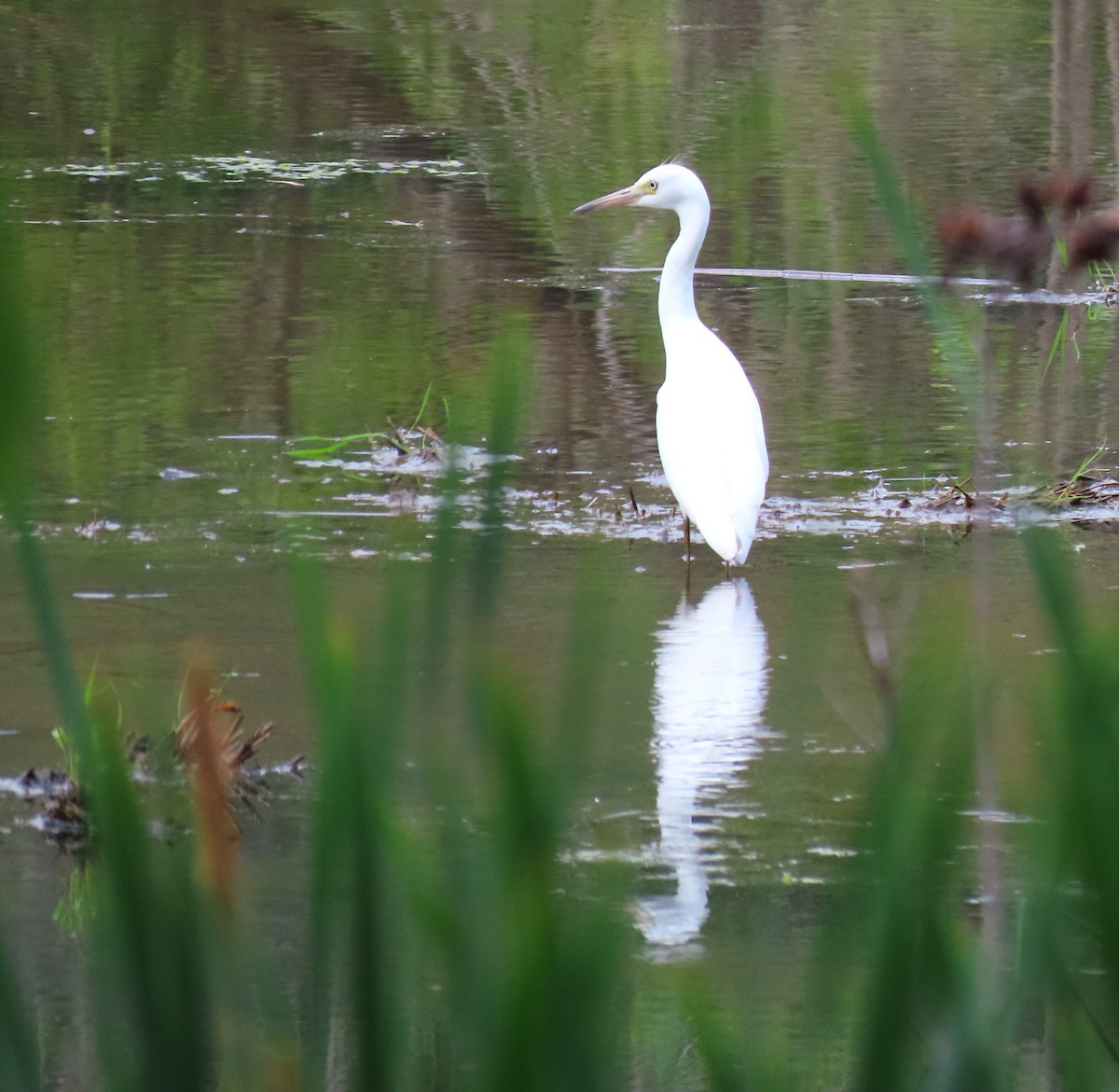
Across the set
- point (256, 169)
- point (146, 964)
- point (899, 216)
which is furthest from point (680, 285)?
point (256, 169)

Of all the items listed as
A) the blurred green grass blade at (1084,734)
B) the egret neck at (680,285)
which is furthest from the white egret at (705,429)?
the blurred green grass blade at (1084,734)

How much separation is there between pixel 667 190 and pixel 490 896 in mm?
6307

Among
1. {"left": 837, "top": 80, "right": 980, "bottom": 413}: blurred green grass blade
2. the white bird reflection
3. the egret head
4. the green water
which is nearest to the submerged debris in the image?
the green water

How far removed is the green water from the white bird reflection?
11mm

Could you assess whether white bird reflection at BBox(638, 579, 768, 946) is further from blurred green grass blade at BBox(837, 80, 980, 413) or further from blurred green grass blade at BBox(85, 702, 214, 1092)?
blurred green grass blade at BBox(85, 702, 214, 1092)

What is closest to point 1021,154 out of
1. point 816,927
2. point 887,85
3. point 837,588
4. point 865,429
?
point 887,85

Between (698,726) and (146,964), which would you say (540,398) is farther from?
(146,964)

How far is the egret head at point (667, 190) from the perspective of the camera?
7.16m

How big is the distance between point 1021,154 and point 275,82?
5.89m

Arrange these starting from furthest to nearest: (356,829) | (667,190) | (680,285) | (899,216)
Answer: (667,190)
(680,285)
(899,216)
(356,829)

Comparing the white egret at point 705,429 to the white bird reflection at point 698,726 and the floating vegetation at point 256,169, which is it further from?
the floating vegetation at point 256,169

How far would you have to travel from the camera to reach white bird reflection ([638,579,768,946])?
361 cm

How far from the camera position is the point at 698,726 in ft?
14.6

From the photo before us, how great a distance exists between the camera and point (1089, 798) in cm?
120
